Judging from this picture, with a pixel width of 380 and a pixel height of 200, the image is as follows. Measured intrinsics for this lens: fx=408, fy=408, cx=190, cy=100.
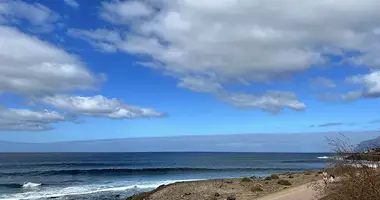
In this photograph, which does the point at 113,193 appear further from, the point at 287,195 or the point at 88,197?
the point at 287,195

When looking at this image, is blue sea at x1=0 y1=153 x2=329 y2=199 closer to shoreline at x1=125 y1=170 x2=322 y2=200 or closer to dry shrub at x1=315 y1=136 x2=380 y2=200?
dry shrub at x1=315 y1=136 x2=380 y2=200

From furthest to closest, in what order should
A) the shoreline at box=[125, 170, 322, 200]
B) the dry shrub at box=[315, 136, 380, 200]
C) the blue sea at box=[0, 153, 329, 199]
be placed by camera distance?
1. the blue sea at box=[0, 153, 329, 199]
2. the shoreline at box=[125, 170, 322, 200]
3. the dry shrub at box=[315, 136, 380, 200]

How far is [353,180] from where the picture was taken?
376 inches

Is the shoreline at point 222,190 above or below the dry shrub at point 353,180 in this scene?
below

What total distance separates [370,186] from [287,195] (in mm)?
11504

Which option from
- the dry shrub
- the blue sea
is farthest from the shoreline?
the dry shrub

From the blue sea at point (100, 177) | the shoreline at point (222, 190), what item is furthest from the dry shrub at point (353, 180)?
the shoreline at point (222, 190)

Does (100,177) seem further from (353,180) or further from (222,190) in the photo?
(353,180)

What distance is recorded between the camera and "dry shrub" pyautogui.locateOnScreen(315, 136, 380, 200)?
892 cm

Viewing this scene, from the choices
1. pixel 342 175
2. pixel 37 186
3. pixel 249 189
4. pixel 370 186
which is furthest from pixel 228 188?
pixel 37 186

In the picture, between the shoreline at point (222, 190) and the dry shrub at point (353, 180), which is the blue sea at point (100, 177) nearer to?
the dry shrub at point (353, 180)

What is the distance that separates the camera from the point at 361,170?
9727mm

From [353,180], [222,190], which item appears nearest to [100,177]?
[222,190]

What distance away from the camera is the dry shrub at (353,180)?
892 cm
